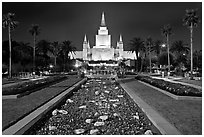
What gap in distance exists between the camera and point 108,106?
1142cm

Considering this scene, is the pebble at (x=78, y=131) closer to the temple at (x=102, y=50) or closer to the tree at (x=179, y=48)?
the tree at (x=179, y=48)

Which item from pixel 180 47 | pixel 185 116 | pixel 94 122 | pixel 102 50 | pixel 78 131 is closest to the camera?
pixel 78 131

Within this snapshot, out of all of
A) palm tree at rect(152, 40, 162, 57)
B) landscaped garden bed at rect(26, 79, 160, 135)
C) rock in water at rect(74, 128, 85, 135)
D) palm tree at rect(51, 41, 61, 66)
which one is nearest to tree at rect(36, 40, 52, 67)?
palm tree at rect(51, 41, 61, 66)

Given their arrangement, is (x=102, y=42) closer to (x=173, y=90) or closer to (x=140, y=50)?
(x=140, y=50)

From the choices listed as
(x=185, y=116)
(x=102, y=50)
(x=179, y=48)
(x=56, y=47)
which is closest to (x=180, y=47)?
(x=179, y=48)

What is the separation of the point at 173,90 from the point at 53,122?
7811mm

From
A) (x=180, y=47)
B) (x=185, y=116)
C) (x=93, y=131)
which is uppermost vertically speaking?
(x=180, y=47)

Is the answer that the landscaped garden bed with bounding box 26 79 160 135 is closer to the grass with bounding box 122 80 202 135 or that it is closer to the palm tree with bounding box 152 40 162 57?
the grass with bounding box 122 80 202 135

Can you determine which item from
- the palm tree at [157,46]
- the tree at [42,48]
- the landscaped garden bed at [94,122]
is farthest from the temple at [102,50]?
the landscaped garden bed at [94,122]

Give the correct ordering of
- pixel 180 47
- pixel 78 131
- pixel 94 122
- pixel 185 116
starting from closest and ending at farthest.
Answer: pixel 78 131 → pixel 185 116 → pixel 94 122 → pixel 180 47

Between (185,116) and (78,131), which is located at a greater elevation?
(185,116)

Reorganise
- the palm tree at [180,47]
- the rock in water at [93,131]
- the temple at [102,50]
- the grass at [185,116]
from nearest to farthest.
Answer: the grass at [185,116], the rock in water at [93,131], the palm tree at [180,47], the temple at [102,50]

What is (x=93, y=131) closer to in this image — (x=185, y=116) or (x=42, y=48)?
(x=185, y=116)

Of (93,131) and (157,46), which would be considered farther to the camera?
(157,46)
